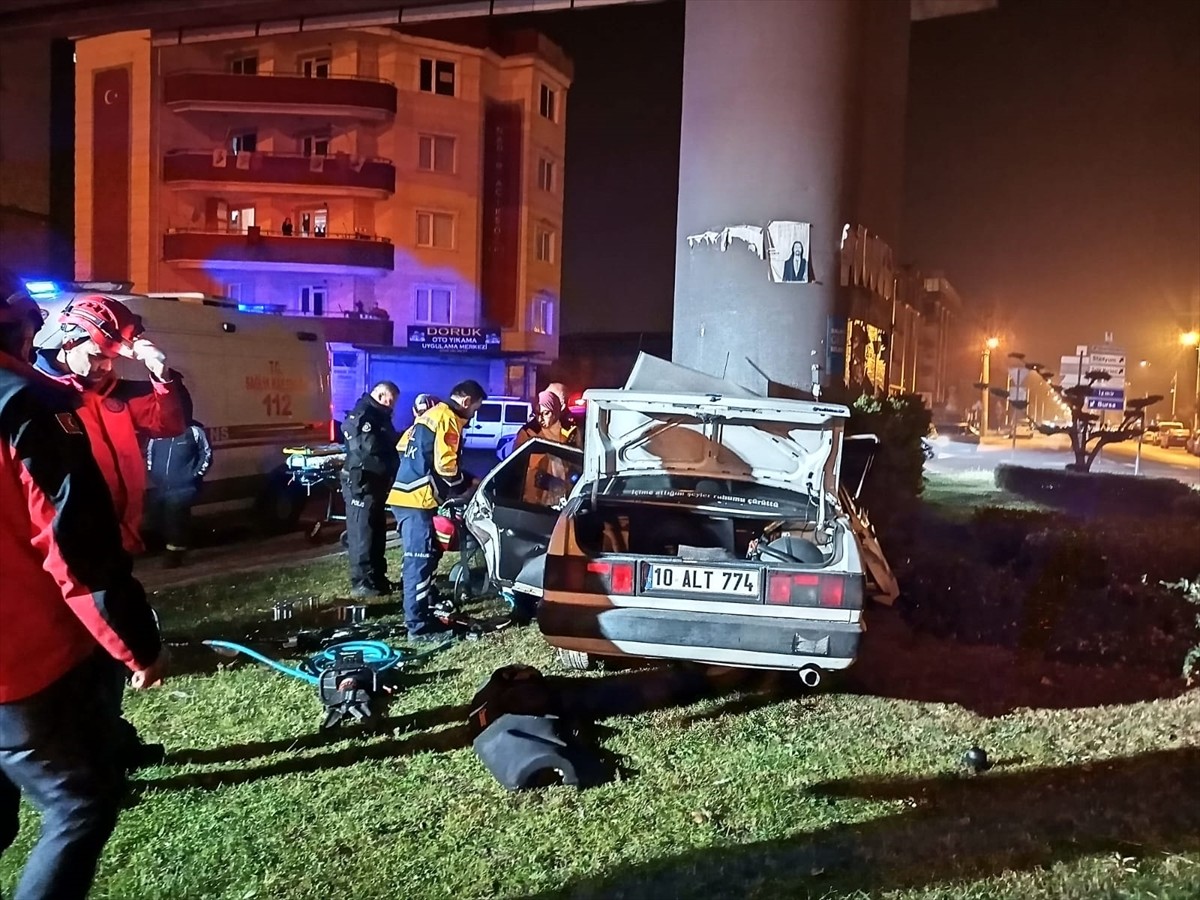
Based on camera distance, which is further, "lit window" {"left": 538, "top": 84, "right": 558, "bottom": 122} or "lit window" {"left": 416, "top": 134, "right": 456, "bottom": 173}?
"lit window" {"left": 538, "top": 84, "right": 558, "bottom": 122}

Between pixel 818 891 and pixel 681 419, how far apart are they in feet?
10.3

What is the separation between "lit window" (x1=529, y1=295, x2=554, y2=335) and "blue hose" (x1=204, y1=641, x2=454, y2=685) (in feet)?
92.2

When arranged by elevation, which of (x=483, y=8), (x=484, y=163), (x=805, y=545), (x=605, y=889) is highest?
(x=484, y=163)

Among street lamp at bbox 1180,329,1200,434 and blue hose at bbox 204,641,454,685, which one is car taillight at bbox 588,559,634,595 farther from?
street lamp at bbox 1180,329,1200,434

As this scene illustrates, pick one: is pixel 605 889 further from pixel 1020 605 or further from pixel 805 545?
pixel 1020 605

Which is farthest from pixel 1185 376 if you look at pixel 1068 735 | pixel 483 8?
pixel 1068 735

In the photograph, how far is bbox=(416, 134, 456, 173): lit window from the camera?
31.5 metres

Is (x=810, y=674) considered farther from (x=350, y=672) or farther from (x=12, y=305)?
(x=12, y=305)

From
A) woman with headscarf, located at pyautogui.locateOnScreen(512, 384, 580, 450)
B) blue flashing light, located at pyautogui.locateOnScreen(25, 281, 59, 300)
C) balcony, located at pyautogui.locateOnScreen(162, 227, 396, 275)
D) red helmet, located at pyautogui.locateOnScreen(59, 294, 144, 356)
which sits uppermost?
balcony, located at pyautogui.locateOnScreen(162, 227, 396, 275)

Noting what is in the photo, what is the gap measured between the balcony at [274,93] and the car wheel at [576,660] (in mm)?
27624

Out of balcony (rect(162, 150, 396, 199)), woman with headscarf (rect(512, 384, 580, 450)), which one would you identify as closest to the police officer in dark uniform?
woman with headscarf (rect(512, 384, 580, 450))

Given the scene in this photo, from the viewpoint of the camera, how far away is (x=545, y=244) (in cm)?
3450

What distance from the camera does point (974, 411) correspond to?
5294cm

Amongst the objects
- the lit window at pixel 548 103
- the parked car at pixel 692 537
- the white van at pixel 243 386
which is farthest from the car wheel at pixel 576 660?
the lit window at pixel 548 103
